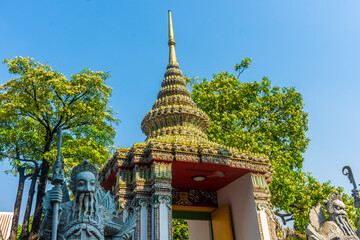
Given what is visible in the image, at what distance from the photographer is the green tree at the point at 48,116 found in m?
16.0

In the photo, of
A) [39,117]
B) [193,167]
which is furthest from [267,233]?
[39,117]

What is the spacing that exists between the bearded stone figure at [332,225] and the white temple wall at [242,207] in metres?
1.79

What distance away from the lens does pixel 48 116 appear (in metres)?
16.7

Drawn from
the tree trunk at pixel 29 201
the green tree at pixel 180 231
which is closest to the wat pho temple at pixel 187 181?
the tree trunk at pixel 29 201

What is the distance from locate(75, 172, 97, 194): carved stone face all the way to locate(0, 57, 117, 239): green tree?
8932 millimetres

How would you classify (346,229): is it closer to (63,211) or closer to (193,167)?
(193,167)

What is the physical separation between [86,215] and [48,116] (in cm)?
1154

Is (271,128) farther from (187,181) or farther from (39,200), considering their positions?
(39,200)

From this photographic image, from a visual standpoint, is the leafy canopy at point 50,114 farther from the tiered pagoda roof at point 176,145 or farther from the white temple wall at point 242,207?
the white temple wall at point 242,207

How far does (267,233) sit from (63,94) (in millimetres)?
11409

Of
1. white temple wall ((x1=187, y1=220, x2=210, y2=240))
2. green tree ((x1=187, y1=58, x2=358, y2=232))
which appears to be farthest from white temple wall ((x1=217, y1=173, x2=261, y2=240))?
green tree ((x1=187, y1=58, x2=358, y2=232))

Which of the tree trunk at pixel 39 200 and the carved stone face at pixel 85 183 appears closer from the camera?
the carved stone face at pixel 85 183

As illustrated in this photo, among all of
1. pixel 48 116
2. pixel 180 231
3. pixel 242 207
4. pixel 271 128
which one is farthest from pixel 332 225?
pixel 180 231

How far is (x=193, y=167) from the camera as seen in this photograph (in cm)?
1111
